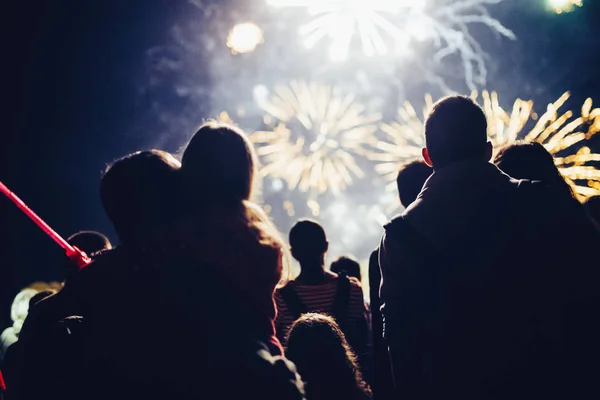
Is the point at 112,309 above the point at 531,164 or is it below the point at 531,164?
below

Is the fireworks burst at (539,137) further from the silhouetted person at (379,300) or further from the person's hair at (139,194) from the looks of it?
the person's hair at (139,194)

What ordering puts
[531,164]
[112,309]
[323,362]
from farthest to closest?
[531,164], [323,362], [112,309]

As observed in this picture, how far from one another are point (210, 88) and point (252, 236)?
61.4ft

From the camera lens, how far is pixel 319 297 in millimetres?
3221

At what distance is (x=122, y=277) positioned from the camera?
1.48 m

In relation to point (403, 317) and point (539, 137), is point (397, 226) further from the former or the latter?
point (539, 137)

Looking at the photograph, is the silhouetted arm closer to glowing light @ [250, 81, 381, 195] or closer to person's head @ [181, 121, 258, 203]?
person's head @ [181, 121, 258, 203]

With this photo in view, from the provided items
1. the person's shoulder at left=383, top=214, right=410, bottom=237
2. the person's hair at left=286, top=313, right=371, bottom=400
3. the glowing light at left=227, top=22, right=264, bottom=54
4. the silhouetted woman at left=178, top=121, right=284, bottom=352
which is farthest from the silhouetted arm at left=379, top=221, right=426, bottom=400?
the glowing light at left=227, top=22, right=264, bottom=54

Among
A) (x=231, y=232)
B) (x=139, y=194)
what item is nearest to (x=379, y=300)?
(x=231, y=232)

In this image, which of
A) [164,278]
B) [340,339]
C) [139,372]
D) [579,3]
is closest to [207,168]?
[164,278]

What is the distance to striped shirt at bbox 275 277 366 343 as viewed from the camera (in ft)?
10.3

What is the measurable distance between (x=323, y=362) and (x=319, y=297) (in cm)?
137

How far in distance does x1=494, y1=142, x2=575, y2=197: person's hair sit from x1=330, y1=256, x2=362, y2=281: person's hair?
6.88 feet

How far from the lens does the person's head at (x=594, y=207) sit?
3096 mm
